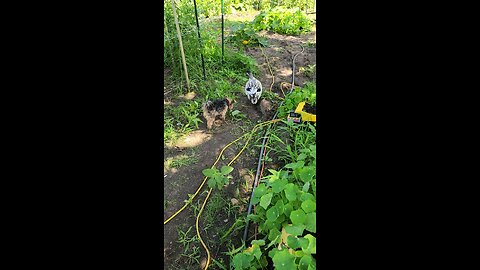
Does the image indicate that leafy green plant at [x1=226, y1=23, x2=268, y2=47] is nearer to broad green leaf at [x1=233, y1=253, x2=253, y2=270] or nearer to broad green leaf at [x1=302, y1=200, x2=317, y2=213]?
broad green leaf at [x1=302, y1=200, x2=317, y2=213]

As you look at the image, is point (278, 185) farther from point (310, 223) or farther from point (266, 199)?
point (310, 223)

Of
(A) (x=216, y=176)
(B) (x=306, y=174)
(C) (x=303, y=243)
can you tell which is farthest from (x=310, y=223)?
(A) (x=216, y=176)

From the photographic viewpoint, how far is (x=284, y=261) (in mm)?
1882

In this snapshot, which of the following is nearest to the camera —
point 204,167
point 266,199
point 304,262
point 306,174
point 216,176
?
point 304,262

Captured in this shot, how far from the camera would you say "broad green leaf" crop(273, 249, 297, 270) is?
6.11 ft

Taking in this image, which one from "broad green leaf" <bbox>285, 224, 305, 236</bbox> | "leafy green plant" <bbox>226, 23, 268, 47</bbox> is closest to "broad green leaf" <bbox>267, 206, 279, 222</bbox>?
"broad green leaf" <bbox>285, 224, 305, 236</bbox>

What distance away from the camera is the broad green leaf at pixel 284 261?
186 cm

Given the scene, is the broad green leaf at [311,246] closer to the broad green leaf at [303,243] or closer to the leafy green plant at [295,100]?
the broad green leaf at [303,243]

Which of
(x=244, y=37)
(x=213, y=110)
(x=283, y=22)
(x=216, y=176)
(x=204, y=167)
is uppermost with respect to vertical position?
(x=283, y=22)
